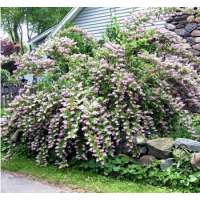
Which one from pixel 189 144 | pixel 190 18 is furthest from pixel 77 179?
pixel 190 18

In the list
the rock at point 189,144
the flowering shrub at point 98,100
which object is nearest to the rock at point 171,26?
the flowering shrub at point 98,100

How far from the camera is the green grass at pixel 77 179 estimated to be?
5180 millimetres

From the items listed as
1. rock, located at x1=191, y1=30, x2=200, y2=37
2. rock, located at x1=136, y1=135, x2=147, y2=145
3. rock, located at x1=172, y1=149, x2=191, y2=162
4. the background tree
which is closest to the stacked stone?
rock, located at x1=191, y1=30, x2=200, y2=37

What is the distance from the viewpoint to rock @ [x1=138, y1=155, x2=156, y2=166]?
566 cm

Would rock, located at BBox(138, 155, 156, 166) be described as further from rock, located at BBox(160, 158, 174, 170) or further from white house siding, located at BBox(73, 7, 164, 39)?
white house siding, located at BBox(73, 7, 164, 39)

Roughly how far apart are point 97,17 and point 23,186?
29.3 feet

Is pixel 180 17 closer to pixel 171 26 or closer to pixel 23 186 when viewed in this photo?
pixel 171 26

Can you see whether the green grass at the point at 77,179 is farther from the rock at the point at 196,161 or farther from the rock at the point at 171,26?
the rock at the point at 171,26

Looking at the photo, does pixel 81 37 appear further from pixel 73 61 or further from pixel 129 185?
pixel 129 185

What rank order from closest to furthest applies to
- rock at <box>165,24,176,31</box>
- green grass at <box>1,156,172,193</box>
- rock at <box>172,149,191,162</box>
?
green grass at <box>1,156,172,193</box> < rock at <box>172,149,191,162</box> < rock at <box>165,24,176,31</box>

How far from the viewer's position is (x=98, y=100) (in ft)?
19.8

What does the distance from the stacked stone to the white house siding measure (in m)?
2.36

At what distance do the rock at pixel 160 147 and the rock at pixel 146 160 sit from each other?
0.05 meters

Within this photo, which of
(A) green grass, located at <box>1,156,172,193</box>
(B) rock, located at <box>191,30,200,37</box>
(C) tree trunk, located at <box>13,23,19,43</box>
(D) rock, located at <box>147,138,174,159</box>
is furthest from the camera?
(C) tree trunk, located at <box>13,23,19,43</box>
